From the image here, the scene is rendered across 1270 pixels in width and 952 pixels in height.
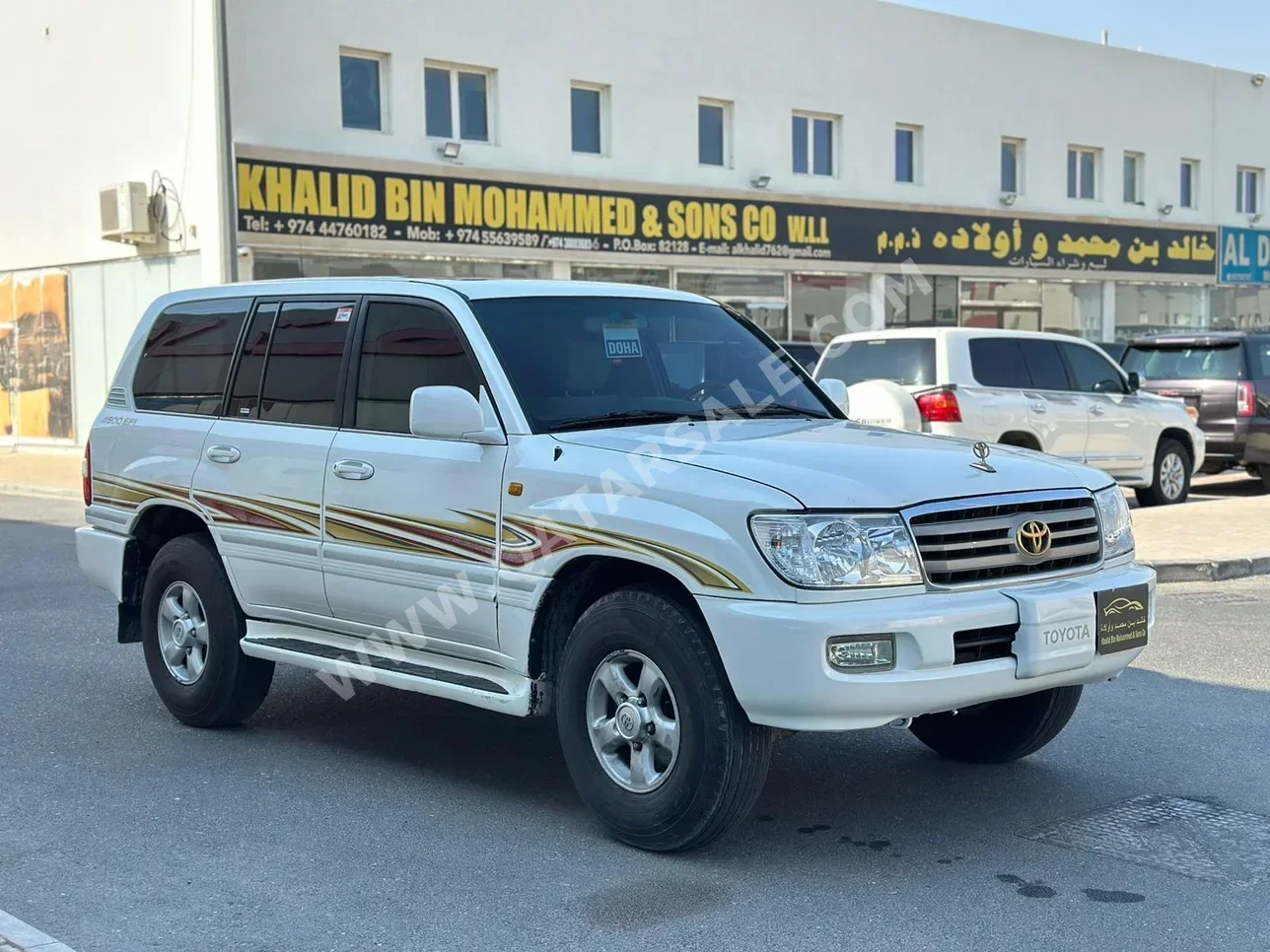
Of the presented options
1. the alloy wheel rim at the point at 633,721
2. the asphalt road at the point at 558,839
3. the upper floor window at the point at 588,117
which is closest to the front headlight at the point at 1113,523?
the asphalt road at the point at 558,839

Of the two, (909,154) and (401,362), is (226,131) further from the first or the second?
(909,154)

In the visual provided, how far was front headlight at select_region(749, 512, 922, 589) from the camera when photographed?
184 inches

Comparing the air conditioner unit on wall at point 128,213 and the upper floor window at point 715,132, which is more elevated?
the upper floor window at point 715,132

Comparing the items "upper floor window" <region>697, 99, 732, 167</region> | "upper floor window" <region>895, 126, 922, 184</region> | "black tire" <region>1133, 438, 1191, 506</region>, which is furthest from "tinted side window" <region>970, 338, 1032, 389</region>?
"upper floor window" <region>895, 126, 922, 184</region>

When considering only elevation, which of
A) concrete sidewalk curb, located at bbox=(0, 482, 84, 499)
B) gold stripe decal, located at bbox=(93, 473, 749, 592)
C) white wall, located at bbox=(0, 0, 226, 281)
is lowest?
concrete sidewalk curb, located at bbox=(0, 482, 84, 499)

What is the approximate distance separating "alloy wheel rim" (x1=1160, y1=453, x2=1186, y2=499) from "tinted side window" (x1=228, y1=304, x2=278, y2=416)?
37.6 ft

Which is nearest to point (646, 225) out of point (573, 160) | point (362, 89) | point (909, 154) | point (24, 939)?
point (573, 160)

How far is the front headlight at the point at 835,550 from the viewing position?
15.4ft

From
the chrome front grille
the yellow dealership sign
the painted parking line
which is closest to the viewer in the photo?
the painted parking line

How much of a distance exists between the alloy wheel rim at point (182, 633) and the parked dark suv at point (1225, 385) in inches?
492

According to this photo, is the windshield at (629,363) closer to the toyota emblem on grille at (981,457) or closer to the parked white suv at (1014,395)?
the toyota emblem on grille at (981,457)

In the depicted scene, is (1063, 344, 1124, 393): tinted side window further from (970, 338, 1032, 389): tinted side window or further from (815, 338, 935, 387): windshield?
(815, 338, 935, 387): windshield

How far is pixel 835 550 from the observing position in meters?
4.71

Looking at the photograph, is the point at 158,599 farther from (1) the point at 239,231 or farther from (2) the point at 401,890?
(1) the point at 239,231
